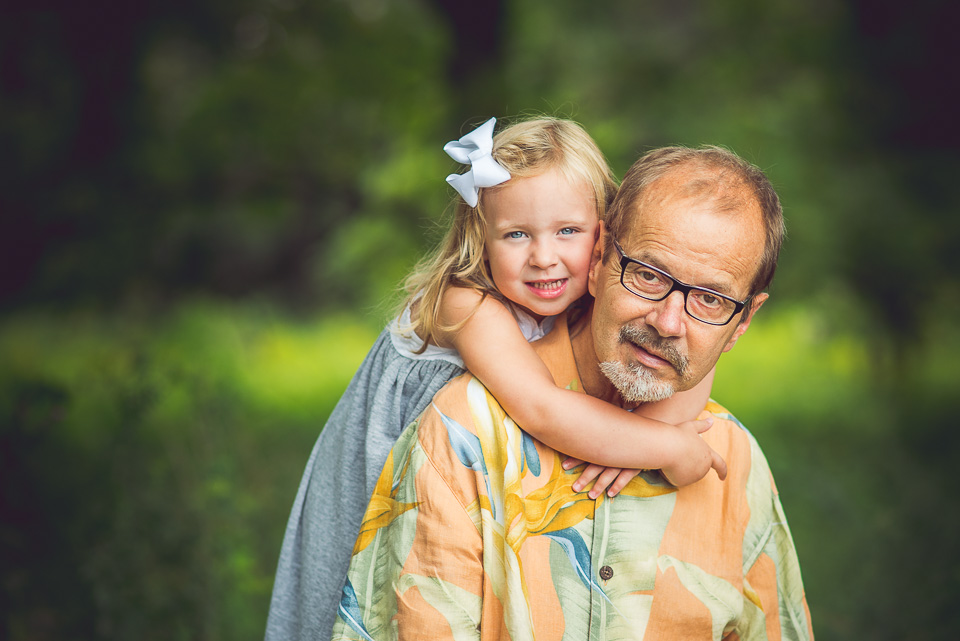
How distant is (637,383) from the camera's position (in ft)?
6.36

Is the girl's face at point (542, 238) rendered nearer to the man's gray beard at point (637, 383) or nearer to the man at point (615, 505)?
the man at point (615, 505)

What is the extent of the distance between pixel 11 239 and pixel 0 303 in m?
1.20

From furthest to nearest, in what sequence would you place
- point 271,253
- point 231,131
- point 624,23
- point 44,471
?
→ point 271,253, point 624,23, point 231,131, point 44,471

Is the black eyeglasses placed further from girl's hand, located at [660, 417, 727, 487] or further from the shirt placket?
the shirt placket

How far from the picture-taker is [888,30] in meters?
6.49

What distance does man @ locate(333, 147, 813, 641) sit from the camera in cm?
186

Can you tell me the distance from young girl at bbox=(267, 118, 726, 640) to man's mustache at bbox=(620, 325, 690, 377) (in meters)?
0.16

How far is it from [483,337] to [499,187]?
1.44 feet

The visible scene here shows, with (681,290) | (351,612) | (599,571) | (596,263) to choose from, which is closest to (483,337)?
(596,263)

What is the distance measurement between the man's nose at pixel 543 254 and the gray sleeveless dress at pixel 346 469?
0.21 m

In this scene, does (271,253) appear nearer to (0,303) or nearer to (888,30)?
(0,303)

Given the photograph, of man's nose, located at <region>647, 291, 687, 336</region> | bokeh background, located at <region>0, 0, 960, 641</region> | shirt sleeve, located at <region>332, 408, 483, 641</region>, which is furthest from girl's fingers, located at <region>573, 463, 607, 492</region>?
bokeh background, located at <region>0, 0, 960, 641</region>

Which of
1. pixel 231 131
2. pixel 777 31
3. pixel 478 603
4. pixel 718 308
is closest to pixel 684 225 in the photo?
pixel 718 308

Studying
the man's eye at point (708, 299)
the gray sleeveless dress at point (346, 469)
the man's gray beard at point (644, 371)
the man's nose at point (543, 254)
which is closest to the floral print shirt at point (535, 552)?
the gray sleeveless dress at point (346, 469)
